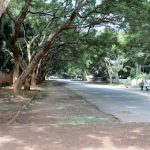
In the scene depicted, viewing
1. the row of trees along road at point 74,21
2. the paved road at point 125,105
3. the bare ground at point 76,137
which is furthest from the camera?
the row of trees along road at point 74,21

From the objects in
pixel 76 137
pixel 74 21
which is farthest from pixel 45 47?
pixel 76 137

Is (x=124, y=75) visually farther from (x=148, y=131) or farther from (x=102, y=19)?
(x=148, y=131)

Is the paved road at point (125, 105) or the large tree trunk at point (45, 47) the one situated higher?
the large tree trunk at point (45, 47)

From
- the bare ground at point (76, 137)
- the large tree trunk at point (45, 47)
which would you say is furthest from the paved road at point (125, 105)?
the large tree trunk at point (45, 47)

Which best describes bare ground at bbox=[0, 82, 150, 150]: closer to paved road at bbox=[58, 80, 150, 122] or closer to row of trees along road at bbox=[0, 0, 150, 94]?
paved road at bbox=[58, 80, 150, 122]

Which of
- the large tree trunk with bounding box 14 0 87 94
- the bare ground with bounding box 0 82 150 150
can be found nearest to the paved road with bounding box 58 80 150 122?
the bare ground with bounding box 0 82 150 150

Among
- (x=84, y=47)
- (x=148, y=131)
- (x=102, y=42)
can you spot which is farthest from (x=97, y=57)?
(x=148, y=131)

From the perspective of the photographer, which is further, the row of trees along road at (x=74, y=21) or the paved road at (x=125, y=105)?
the row of trees along road at (x=74, y=21)

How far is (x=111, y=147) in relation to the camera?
8.98 metres

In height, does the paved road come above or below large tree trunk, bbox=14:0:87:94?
below

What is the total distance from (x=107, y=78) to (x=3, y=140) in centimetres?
8008

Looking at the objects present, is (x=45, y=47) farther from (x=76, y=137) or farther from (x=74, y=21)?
(x=76, y=137)

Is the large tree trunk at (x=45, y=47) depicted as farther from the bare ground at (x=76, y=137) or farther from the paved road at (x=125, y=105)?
the bare ground at (x=76, y=137)

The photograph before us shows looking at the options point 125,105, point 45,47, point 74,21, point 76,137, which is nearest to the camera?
point 76,137
